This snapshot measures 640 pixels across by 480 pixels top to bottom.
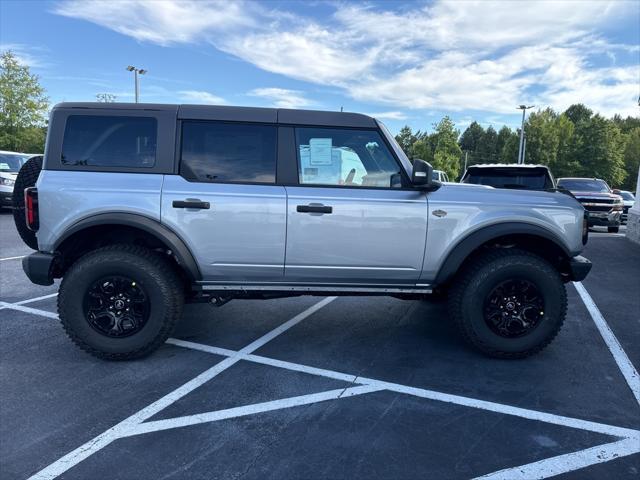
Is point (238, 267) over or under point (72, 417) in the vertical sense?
over

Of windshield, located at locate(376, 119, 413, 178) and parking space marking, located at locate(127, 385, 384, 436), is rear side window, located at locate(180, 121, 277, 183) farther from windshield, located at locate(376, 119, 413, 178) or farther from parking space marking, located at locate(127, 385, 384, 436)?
parking space marking, located at locate(127, 385, 384, 436)

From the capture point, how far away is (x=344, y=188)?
3.58 meters

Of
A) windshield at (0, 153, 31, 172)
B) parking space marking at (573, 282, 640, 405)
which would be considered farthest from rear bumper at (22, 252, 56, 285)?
windshield at (0, 153, 31, 172)

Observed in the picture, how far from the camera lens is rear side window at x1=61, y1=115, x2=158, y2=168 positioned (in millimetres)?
3486

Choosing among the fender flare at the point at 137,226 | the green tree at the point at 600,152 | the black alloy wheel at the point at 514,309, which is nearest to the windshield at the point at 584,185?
the black alloy wheel at the point at 514,309

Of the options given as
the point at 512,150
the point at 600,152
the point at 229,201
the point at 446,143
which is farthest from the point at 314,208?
the point at 512,150

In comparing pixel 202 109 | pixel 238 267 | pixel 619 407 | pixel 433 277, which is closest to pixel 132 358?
pixel 238 267

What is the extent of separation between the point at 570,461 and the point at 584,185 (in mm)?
13764

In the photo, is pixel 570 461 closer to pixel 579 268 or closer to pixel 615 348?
pixel 579 268

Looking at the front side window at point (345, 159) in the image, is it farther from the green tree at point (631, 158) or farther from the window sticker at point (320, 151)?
the green tree at point (631, 158)

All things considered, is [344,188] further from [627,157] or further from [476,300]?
[627,157]

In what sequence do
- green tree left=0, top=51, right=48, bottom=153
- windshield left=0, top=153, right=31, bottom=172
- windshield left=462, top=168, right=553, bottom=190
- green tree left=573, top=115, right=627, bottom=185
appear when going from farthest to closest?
green tree left=573, top=115, right=627, bottom=185 < green tree left=0, top=51, right=48, bottom=153 < windshield left=0, top=153, right=31, bottom=172 < windshield left=462, top=168, right=553, bottom=190

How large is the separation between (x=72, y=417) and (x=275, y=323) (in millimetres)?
2144

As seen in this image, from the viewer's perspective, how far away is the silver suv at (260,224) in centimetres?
346
